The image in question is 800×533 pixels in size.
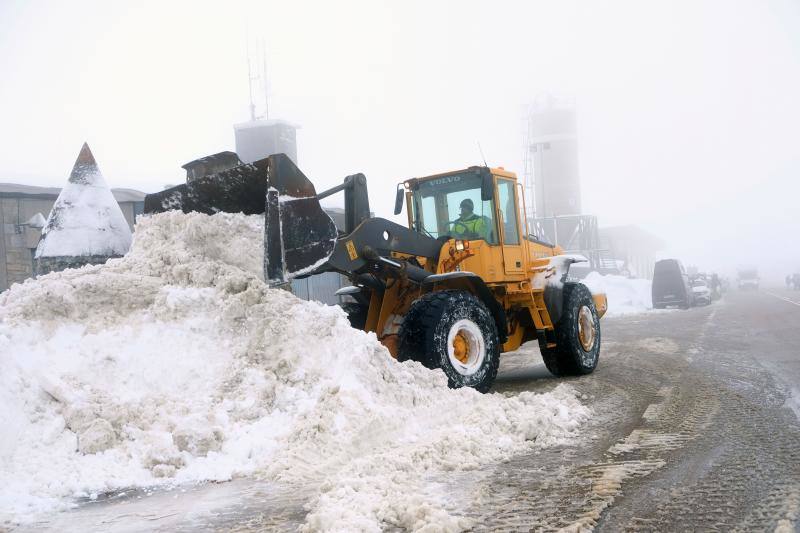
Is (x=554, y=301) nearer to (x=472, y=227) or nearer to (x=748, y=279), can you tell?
(x=472, y=227)

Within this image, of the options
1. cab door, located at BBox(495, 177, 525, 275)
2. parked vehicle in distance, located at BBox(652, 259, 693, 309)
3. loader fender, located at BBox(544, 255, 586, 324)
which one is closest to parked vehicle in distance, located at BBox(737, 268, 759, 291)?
parked vehicle in distance, located at BBox(652, 259, 693, 309)

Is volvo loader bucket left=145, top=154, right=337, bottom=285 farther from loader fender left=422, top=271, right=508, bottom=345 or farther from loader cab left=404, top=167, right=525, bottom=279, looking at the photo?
loader cab left=404, top=167, right=525, bottom=279

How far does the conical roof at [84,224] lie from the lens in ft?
29.5

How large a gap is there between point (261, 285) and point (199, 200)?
1455 mm

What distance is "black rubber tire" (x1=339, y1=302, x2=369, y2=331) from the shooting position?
786 cm

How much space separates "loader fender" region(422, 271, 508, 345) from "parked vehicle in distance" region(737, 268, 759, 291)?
50122mm

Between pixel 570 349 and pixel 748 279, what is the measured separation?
50.4 m

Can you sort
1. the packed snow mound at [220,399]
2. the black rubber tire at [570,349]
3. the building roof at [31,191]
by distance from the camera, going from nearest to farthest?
the packed snow mound at [220,399] → the black rubber tire at [570,349] → the building roof at [31,191]

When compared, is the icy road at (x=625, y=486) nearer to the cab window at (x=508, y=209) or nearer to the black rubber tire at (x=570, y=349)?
the black rubber tire at (x=570, y=349)

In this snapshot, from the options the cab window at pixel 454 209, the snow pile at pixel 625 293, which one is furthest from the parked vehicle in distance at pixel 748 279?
the cab window at pixel 454 209

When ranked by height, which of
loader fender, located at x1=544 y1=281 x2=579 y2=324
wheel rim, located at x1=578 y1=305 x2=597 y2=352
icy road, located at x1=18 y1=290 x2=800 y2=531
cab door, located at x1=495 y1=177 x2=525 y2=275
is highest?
cab door, located at x1=495 y1=177 x2=525 y2=275

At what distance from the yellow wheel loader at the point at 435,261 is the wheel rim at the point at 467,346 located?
1 centimetres

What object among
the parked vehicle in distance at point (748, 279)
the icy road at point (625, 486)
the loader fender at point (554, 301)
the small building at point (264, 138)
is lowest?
the parked vehicle in distance at point (748, 279)

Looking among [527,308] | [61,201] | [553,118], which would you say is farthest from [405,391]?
[553,118]
